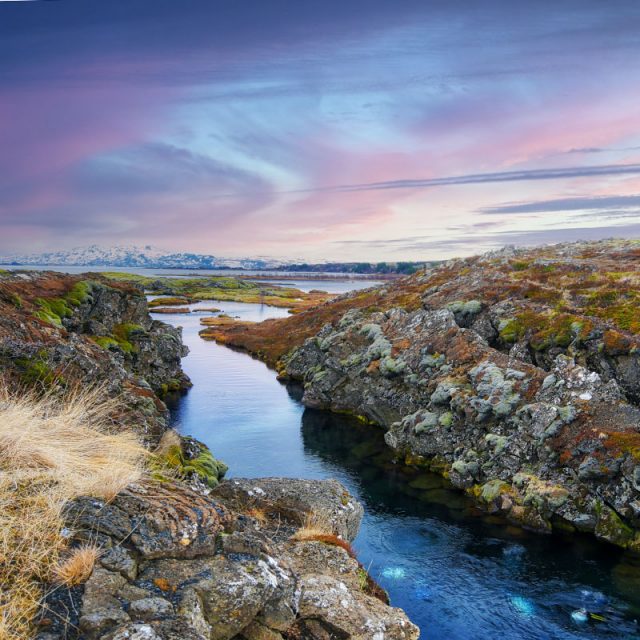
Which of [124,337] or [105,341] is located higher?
[105,341]

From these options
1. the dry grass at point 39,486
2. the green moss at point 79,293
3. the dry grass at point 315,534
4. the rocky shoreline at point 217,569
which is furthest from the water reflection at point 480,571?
the green moss at point 79,293

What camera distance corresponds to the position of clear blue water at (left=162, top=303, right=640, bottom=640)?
87.4 ft

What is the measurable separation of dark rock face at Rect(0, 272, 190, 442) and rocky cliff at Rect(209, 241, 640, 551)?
74.9ft

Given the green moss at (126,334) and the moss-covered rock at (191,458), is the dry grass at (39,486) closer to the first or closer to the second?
the moss-covered rock at (191,458)

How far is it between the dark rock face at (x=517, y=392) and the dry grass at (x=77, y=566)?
1416 inches

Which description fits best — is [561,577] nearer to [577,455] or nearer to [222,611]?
[577,455]

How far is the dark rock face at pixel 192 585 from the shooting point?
8.16 m

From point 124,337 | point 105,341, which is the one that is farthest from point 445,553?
point 124,337

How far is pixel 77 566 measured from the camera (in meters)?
8.41

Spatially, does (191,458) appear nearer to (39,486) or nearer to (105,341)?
(39,486)

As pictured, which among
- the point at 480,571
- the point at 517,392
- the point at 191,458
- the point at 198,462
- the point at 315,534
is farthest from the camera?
the point at 517,392

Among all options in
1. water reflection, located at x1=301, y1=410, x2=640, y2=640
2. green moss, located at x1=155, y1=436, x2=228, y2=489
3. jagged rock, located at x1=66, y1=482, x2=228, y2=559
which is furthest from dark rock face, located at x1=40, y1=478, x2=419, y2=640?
green moss, located at x1=155, y1=436, x2=228, y2=489

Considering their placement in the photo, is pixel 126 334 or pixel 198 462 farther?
pixel 126 334

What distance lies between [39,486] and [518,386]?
44058mm
